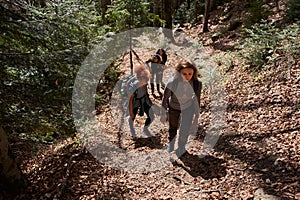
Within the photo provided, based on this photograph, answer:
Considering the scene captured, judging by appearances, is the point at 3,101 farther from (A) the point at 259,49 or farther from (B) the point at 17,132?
(A) the point at 259,49

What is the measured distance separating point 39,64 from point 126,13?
245 inches

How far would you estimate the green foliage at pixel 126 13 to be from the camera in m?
10.4

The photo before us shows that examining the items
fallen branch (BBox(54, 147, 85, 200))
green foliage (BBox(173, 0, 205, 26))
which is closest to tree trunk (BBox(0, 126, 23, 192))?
fallen branch (BBox(54, 147, 85, 200))

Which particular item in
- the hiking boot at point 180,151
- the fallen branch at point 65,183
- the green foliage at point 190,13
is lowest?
the fallen branch at point 65,183

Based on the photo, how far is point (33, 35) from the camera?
476 cm

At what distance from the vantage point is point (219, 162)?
547 cm

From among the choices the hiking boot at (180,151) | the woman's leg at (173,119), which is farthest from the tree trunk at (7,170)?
the hiking boot at (180,151)

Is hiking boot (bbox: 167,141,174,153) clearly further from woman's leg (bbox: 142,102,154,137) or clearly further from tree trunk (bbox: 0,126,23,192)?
tree trunk (bbox: 0,126,23,192)

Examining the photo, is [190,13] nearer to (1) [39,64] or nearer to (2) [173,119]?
(2) [173,119]

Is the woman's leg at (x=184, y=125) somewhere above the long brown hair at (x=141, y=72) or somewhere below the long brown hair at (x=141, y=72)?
below

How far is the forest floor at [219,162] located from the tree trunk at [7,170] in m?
0.31

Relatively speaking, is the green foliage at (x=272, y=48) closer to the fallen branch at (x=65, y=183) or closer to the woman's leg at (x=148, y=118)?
Result: the woman's leg at (x=148, y=118)

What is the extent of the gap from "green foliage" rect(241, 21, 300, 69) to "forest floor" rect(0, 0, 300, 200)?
0.47m

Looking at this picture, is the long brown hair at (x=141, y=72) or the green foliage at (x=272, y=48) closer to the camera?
the long brown hair at (x=141, y=72)
